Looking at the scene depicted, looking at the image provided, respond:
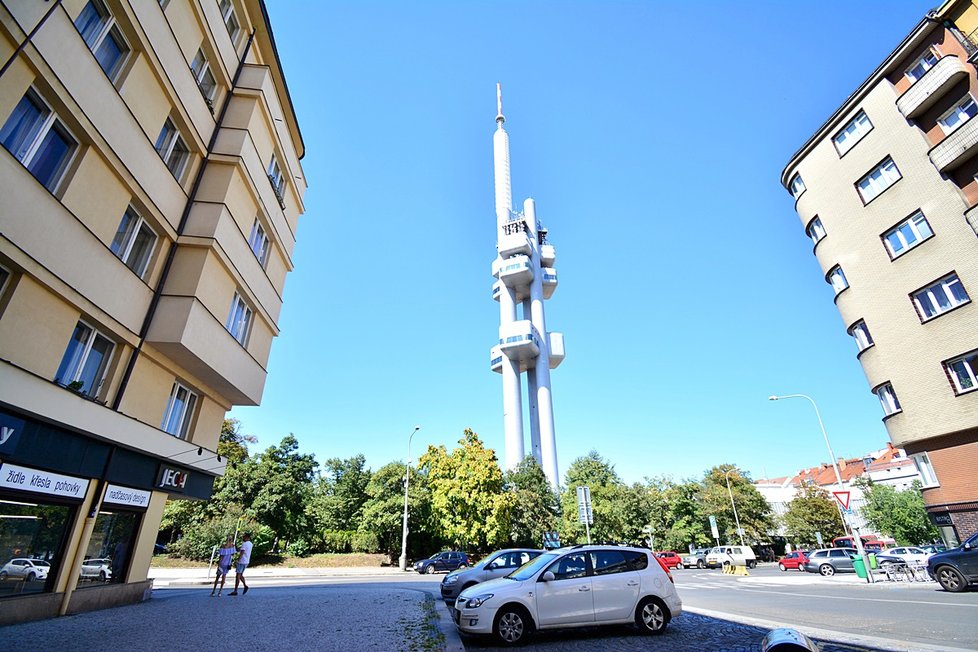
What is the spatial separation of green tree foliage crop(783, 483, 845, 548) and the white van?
766 inches

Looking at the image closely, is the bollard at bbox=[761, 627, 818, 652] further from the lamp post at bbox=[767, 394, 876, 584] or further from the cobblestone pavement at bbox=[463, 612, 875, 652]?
the lamp post at bbox=[767, 394, 876, 584]

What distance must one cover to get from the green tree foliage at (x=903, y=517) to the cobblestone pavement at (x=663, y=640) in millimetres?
49306

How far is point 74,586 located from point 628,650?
38.9 ft

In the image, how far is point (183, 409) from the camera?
14.6 metres

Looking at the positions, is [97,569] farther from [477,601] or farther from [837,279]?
[837,279]

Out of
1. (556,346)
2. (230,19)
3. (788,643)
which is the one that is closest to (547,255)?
(556,346)

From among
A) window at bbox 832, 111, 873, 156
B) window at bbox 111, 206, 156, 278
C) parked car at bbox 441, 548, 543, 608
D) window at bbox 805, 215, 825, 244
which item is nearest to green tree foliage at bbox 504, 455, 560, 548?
parked car at bbox 441, 548, 543, 608

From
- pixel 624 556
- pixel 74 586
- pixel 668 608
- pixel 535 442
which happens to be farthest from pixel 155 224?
pixel 535 442

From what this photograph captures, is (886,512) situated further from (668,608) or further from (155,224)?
(155,224)

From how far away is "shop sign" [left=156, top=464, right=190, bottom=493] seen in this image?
43.2 feet

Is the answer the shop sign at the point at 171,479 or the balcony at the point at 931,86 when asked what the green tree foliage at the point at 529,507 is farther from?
the balcony at the point at 931,86

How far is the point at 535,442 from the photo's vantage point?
207 feet

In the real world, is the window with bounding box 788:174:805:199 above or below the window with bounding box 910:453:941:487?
above

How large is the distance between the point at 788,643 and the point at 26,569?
43.4 ft
